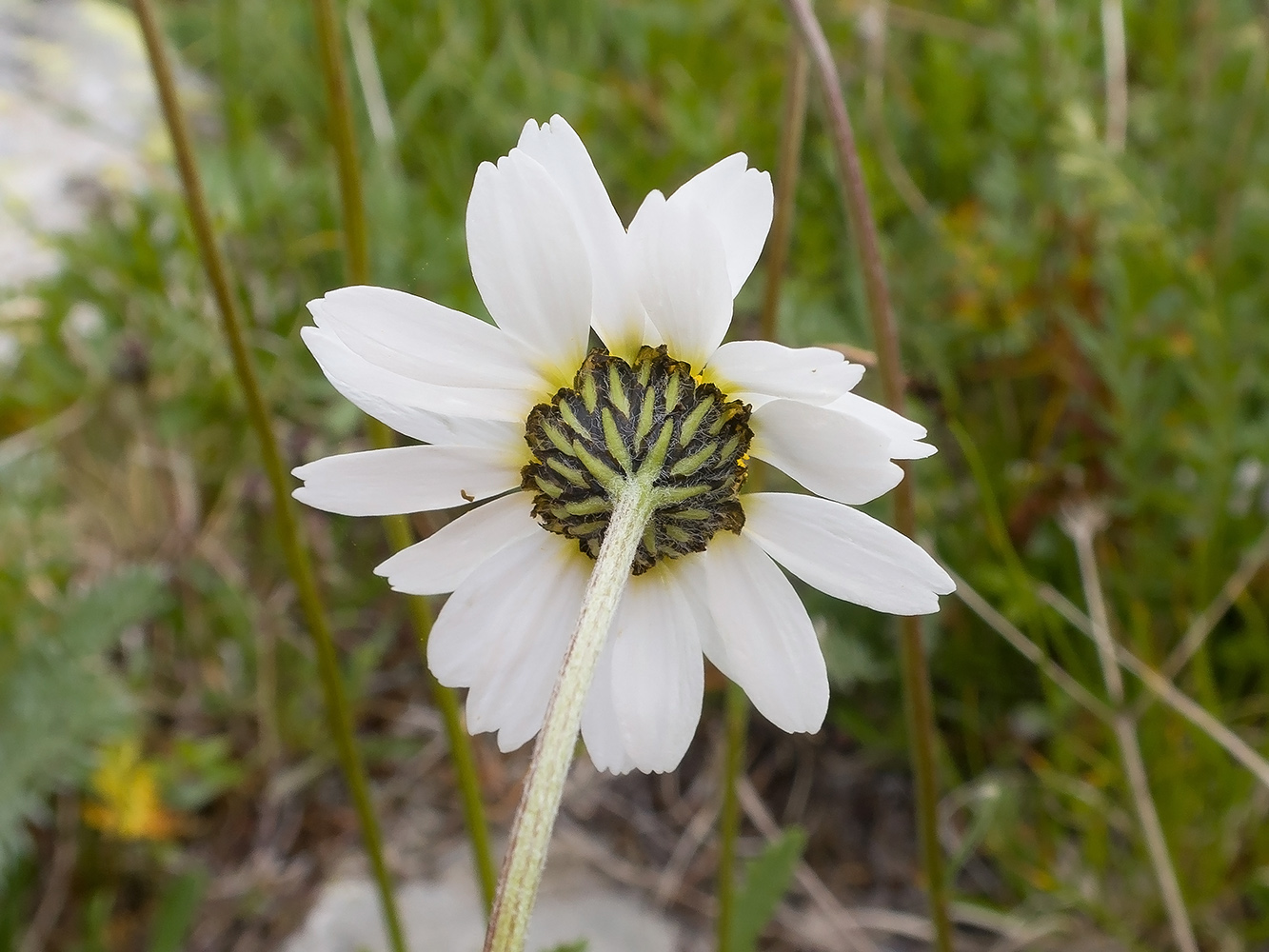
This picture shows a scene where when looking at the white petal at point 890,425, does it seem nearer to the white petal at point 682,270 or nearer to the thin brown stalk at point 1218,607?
the white petal at point 682,270

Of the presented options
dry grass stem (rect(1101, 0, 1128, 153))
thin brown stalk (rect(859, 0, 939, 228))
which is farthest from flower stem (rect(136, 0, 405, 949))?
dry grass stem (rect(1101, 0, 1128, 153))

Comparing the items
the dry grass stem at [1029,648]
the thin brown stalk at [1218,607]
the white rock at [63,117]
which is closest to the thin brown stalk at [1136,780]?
the dry grass stem at [1029,648]

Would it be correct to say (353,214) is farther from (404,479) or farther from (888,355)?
(888,355)

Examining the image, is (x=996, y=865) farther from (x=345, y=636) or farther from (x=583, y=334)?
(x=583, y=334)

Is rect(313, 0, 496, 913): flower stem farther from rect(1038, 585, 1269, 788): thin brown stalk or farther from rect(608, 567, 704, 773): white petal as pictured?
rect(1038, 585, 1269, 788): thin brown stalk

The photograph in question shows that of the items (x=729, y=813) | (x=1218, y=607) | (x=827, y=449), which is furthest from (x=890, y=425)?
(x=1218, y=607)

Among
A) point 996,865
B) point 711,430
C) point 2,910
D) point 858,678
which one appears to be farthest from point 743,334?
point 2,910
